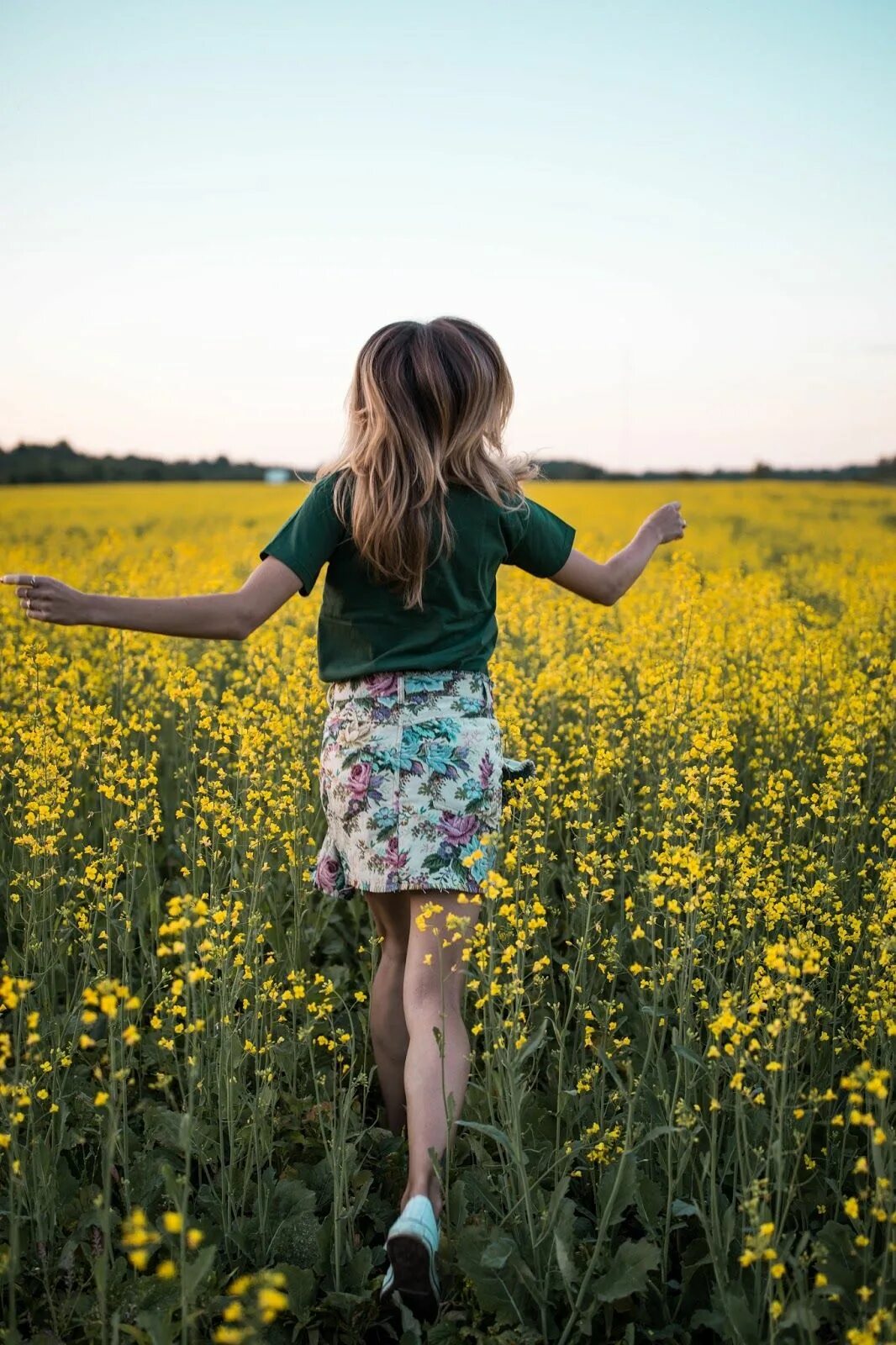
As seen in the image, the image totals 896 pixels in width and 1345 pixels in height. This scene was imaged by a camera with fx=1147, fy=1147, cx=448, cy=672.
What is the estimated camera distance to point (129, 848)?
457 centimetres

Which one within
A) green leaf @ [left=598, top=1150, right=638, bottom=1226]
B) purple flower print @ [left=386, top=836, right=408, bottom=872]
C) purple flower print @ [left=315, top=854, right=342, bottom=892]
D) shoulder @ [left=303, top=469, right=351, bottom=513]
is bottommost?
green leaf @ [left=598, top=1150, right=638, bottom=1226]

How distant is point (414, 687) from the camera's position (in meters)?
2.88

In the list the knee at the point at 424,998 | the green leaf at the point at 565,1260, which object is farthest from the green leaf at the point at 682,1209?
the knee at the point at 424,998

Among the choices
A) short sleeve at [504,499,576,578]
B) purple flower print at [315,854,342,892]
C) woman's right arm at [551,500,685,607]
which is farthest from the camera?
woman's right arm at [551,500,685,607]

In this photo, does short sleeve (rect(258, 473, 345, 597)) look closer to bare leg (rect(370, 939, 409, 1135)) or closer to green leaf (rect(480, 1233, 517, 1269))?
bare leg (rect(370, 939, 409, 1135))

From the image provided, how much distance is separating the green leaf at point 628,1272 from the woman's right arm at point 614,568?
160cm

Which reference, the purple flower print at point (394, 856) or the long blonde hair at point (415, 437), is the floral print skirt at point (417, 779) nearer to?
the purple flower print at point (394, 856)

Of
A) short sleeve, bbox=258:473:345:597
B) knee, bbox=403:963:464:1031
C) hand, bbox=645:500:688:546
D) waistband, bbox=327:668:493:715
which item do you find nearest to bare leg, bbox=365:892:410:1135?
knee, bbox=403:963:464:1031

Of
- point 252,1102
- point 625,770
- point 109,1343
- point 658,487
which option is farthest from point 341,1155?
point 658,487

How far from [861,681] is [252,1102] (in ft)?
12.3

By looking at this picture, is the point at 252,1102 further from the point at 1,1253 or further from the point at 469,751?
the point at 469,751

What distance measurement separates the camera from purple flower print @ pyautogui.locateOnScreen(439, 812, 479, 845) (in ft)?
9.30

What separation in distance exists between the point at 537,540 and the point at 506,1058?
1319 millimetres

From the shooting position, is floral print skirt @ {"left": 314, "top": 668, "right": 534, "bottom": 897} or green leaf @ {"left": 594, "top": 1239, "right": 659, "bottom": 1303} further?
floral print skirt @ {"left": 314, "top": 668, "right": 534, "bottom": 897}
